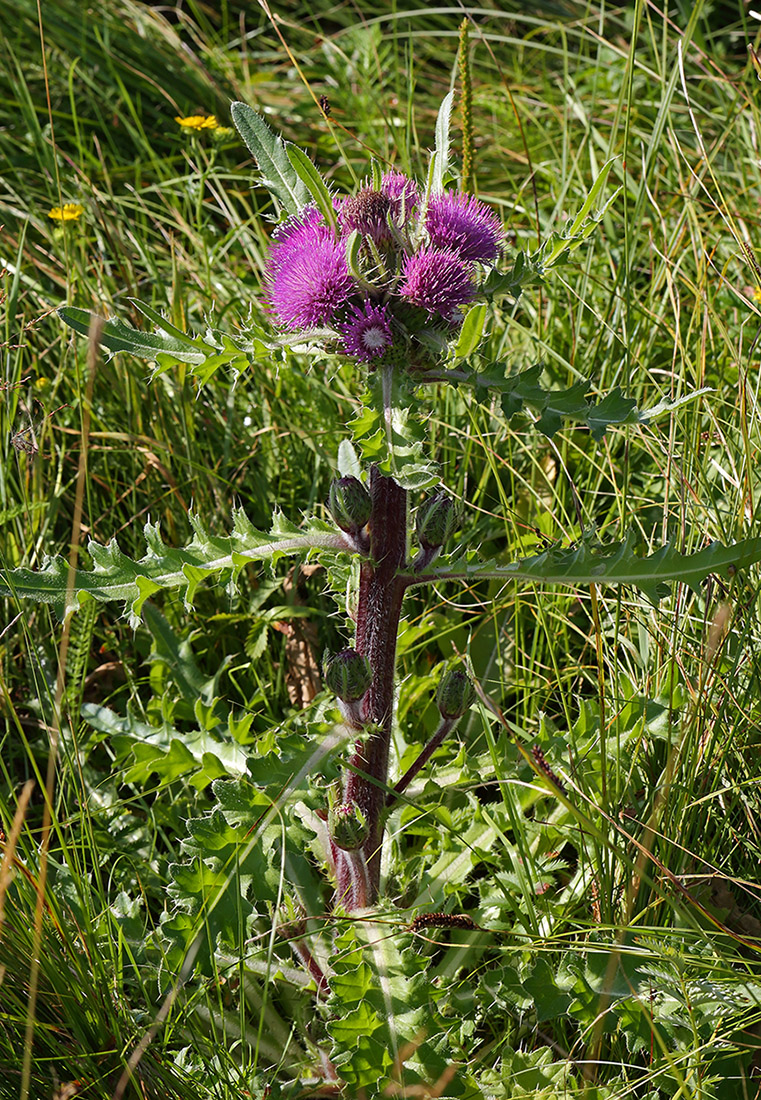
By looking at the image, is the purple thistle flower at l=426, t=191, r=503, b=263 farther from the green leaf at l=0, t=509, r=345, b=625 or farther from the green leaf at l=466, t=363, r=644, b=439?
the green leaf at l=0, t=509, r=345, b=625

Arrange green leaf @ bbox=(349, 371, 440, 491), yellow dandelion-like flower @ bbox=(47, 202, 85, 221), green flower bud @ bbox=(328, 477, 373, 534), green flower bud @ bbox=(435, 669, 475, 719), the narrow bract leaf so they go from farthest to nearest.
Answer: yellow dandelion-like flower @ bbox=(47, 202, 85, 221) < the narrow bract leaf < green flower bud @ bbox=(435, 669, 475, 719) < green flower bud @ bbox=(328, 477, 373, 534) < green leaf @ bbox=(349, 371, 440, 491)

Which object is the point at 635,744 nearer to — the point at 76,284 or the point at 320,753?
the point at 320,753

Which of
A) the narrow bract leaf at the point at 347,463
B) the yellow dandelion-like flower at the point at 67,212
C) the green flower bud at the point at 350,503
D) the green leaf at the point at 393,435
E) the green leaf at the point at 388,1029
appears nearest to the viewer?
the green leaf at the point at 393,435

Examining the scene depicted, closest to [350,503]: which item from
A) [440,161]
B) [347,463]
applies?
[347,463]

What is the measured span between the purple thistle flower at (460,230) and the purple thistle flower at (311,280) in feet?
0.56

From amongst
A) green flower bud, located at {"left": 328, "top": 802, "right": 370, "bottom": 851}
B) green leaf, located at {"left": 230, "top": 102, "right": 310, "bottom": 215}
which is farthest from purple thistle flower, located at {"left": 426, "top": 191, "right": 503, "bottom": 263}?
green flower bud, located at {"left": 328, "top": 802, "right": 370, "bottom": 851}

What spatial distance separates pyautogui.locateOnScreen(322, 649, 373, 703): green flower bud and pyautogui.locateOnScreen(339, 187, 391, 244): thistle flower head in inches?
28.1

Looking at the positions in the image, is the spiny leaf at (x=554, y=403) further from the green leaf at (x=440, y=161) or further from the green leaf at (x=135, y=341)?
the green leaf at (x=135, y=341)

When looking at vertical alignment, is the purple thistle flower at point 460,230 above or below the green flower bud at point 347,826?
above

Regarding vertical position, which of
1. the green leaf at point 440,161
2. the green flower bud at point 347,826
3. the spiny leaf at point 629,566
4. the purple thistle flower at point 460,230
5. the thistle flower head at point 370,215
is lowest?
the green flower bud at point 347,826

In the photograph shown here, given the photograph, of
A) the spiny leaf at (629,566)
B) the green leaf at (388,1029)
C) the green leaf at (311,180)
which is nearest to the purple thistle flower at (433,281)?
the green leaf at (311,180)

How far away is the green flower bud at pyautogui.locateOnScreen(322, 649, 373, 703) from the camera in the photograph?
1.78 m

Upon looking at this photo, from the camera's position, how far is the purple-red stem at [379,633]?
1834mm

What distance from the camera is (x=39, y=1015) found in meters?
1.65
